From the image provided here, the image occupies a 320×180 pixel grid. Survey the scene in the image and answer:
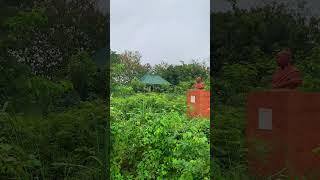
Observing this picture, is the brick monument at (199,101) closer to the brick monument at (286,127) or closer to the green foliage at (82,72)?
the green foliage at (82,72)

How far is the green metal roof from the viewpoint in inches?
451

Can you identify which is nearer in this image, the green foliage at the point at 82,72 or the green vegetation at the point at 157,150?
the green vegetation at the point at 157,150

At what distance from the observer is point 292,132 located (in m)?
3.96

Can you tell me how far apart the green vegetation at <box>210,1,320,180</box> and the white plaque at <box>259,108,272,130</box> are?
5.54 feet

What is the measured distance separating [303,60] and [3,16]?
10.8 feet

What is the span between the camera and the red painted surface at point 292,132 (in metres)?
3.96

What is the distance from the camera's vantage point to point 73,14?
19.5ft

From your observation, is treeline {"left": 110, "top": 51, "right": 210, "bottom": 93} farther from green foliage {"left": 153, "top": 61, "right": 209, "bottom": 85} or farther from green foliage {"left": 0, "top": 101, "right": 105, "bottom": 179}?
green foliage {"left": 0, "top": 101, "right": 105, "bottom": 179}

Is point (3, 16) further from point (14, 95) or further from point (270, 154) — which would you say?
point (270, 154)

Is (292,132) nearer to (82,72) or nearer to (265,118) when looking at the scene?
(265,118)

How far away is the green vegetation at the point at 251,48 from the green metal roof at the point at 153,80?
4.28 m

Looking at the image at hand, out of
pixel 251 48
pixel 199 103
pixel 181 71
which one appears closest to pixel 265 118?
pixel 251 48

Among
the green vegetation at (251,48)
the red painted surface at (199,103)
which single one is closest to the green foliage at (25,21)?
the green vegetation at (251,48)

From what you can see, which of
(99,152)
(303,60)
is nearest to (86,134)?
(99,152)
